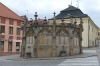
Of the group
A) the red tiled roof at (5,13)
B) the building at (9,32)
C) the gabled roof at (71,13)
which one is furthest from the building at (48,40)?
the gabled roof at (71,13)

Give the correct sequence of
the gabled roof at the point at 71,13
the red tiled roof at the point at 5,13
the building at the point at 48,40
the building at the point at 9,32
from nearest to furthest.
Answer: the building at the point at 48,40, the building at the point at 9,32, the red tiled roof at the point at 5,13, the gabled roof at the point at 71,13

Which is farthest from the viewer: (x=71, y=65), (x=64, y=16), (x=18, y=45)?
(x=64, y=16)

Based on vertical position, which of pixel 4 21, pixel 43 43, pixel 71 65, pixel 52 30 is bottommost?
pixel 71 65

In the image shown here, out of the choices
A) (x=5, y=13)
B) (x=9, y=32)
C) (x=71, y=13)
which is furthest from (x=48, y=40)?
(x=71, y=13)

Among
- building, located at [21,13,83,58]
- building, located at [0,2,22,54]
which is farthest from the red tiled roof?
building, located at [21,13,83,58]

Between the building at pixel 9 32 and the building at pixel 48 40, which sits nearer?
the building at pixel 48 40

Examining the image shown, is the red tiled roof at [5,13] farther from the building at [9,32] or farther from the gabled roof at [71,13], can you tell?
the gabled roof at [71,13]

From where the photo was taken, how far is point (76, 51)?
2309 cm

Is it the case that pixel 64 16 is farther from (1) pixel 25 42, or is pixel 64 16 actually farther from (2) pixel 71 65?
(2) pixel 71 65

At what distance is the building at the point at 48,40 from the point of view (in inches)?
843

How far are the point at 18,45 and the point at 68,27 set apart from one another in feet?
73.7

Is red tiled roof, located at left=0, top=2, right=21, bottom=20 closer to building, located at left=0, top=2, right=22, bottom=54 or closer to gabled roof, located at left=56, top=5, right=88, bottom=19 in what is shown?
Answer: building, located at left=0, top=2, right=22, bottom=54

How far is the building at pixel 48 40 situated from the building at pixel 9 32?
58.2ft

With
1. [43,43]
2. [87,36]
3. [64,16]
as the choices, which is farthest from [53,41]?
[64,16]
